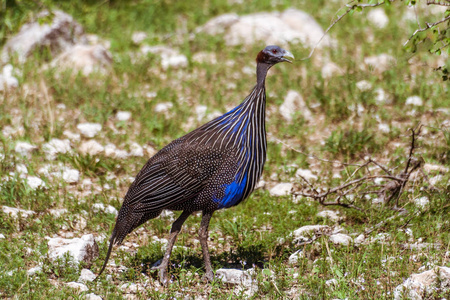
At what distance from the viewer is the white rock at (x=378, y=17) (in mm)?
10503

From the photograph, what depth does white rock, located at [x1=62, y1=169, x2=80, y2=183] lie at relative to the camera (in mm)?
6769

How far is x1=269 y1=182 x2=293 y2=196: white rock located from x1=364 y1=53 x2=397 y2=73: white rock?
293 cm

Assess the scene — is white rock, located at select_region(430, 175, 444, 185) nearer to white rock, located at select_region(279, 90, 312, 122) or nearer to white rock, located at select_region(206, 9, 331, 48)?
white rock, located at select_region(279, 90, 312, 122)

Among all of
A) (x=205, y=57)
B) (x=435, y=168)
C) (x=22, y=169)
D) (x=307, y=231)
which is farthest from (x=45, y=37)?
(x=435, y=168)

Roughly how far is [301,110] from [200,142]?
11.4ft

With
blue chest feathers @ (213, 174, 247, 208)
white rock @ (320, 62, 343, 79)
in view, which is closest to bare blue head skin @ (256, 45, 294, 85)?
blue chest feathers @ (213, 174, 247, 208)

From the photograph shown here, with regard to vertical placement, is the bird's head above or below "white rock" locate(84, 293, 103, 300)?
above

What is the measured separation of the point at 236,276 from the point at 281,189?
1.96 metres

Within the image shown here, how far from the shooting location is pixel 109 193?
659 cm

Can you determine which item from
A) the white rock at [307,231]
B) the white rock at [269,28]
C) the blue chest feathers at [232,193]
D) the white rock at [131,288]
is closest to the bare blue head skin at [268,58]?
the blue chest feathers at [232,193]

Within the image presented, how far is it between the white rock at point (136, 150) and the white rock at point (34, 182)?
45.2 inches

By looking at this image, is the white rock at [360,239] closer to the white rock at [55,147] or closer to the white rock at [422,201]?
the white rock at [422,201]

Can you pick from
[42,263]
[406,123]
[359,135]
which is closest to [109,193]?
[42,263]

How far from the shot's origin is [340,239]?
5.44 metres
